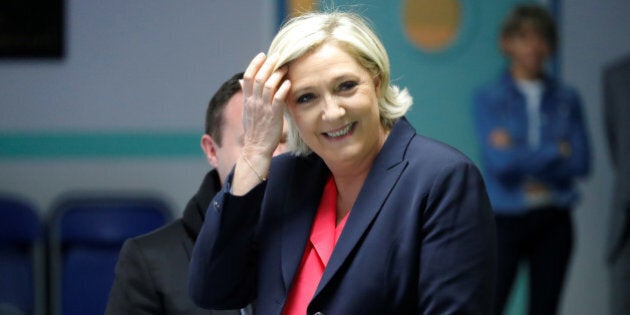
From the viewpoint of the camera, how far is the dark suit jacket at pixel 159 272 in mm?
2355

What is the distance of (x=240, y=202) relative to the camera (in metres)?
1.94

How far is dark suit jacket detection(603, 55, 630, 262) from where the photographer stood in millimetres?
4953

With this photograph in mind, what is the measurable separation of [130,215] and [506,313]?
2016 mm

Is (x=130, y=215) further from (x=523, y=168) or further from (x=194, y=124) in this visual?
(x=523, y=168)

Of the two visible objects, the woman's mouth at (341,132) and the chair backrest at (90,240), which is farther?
the chair backrest at (90,240)

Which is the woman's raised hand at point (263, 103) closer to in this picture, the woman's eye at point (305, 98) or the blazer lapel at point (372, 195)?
the woman's eye at point (305, 98)

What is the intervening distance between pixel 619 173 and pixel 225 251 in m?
3.64

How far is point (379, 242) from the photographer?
1.82m

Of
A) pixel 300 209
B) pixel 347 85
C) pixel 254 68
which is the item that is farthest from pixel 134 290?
pixel 347 85

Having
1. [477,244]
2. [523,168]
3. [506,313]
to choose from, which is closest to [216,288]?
[477,244]

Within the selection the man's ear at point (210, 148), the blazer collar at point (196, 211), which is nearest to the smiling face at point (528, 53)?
the man's ear at point (210, 148)

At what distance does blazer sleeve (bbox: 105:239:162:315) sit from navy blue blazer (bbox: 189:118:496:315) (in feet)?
1.29

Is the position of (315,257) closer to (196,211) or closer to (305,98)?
(305,98)

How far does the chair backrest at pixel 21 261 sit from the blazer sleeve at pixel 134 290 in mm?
3033
